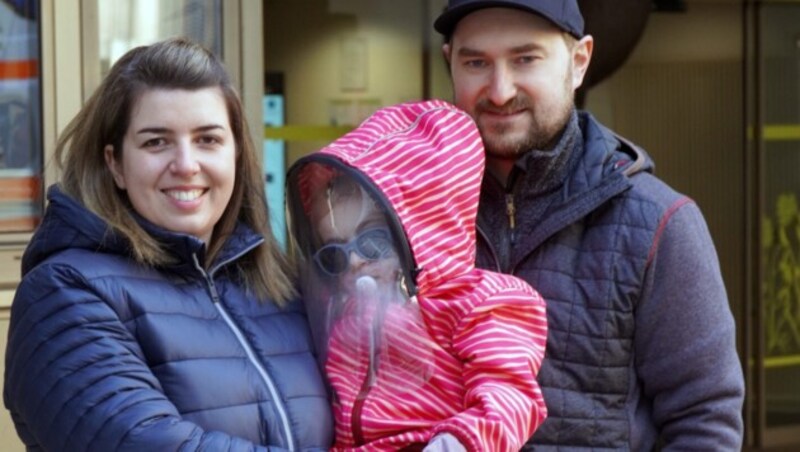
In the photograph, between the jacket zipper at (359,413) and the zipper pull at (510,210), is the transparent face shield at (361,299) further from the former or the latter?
the zipper pull at (510,210)

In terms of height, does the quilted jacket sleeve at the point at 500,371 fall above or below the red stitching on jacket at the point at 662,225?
below

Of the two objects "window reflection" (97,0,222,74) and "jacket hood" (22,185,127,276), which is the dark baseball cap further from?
"window reflection" (97,0,222,74)

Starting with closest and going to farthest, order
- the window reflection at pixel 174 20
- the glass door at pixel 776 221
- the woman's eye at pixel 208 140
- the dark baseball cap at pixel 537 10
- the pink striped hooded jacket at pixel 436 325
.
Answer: the pink striped hooded jacket at pixel 436 325 < the woman's eye at pixel 208 140 < the dark baseball cap at pixel 537 10 < the window reflection at pixel 174 20 < the glass door at pixel 776 221

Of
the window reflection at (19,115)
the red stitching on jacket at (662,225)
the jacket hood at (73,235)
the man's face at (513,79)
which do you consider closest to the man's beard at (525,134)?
the man's face at (513,79)

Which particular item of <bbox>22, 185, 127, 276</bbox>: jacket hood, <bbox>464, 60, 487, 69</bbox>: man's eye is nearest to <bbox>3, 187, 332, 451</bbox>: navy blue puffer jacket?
<bbox>22, 185, 127, 276</bbox>: jacket hood

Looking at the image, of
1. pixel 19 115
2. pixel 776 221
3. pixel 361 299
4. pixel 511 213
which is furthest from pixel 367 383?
pixel 776 221

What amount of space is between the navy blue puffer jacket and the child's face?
19cm

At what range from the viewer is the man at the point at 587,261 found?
3068 millimetres

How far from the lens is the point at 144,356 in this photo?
8.92 feet

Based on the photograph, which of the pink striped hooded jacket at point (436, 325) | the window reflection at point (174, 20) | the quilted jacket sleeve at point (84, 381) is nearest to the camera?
the quilted jacket sleeve at point (84, 381)

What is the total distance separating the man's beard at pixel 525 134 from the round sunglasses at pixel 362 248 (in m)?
0.40

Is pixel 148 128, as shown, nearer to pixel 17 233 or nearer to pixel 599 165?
pixel 599 165

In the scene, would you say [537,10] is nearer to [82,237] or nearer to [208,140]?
[208,140]

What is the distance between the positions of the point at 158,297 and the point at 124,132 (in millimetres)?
331
